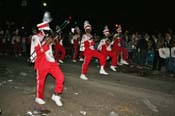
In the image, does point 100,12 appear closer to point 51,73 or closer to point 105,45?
point 105,45

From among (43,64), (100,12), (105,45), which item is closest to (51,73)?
(43,64)

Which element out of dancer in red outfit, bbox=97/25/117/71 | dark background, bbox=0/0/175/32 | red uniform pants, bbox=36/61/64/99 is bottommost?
red uniform pants, bbox=36/61/64/99

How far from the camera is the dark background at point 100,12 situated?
2950cm

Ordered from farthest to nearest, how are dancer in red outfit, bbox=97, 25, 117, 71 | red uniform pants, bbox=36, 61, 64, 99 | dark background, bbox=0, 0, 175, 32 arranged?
1. dark background, bbox=0, 0, 175, 32
2. dancer in red outfit, bbox=97, 25, 117, 71
3. red uniform pants, bbox=36, 61, 64, 99

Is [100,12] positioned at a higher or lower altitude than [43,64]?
higher

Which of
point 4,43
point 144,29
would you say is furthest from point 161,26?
point 4,43

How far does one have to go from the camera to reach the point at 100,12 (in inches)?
1315

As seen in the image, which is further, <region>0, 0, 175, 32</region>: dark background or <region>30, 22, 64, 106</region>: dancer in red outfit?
<region>0, 0, 175, 32</region>: dark background

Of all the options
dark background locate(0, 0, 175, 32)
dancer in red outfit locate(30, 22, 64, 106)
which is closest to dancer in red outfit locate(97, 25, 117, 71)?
dancer in red outfit locate(30, 22, 64, 106)

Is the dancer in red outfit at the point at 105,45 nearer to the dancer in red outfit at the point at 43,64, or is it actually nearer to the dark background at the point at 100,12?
the dancer in red outfit at the point at 43,64

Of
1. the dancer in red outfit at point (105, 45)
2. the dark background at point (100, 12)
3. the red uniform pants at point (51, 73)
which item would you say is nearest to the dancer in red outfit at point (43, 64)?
the red uniform pants at point (51, 73)

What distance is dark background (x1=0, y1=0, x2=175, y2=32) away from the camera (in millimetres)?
29498

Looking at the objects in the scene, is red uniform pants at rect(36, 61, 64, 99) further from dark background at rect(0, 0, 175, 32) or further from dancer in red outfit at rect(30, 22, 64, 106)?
dark background at rect(0, 0, 175, 32)

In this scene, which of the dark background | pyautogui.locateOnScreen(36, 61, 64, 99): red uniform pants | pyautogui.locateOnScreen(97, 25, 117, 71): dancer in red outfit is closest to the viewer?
pyautogui.locateOnScreen(36, 61, 64, 99): red uniform pants
